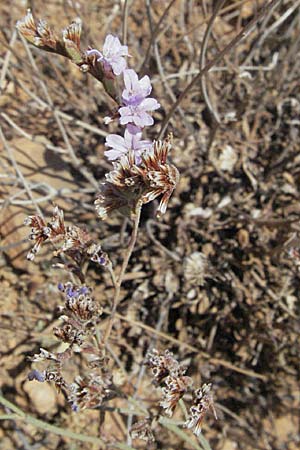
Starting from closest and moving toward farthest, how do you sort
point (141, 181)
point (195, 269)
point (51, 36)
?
point (141, 181)
point (51, 36)
point (195, 269)

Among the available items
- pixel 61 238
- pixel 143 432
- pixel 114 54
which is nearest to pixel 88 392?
pixel 143 432

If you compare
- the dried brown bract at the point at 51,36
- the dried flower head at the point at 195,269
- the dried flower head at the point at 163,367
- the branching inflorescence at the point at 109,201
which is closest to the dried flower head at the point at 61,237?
the branching inflorescence at the point at 109,201

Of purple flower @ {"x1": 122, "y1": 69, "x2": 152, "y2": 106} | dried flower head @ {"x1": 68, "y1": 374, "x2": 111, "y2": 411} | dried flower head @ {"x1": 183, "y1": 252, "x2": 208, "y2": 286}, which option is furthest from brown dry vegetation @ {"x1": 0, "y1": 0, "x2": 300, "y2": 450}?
purple flower @ {"x1": 122, "y1": 69, "x2": 152, "y2": 106}

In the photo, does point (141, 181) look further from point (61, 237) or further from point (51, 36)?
point (51, 36)

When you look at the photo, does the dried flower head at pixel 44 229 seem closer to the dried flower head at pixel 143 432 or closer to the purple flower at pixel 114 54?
the purple flower at pixel 114 54

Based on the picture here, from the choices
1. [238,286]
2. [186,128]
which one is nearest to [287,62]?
[186,128]

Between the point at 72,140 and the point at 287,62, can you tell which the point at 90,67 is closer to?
the point at 72,140

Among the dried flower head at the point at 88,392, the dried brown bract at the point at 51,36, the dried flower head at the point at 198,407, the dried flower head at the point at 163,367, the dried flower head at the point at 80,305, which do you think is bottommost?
the dried flower head at the point at 88,392
